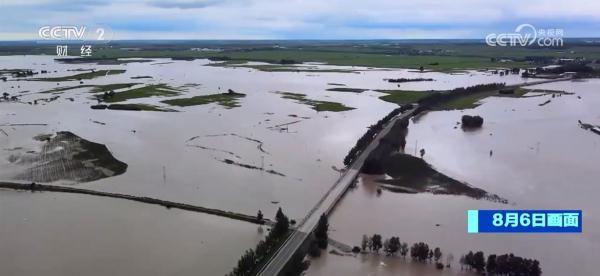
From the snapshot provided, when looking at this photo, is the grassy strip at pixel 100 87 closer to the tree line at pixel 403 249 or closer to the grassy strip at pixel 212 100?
the grassy strip at pixel 212 100

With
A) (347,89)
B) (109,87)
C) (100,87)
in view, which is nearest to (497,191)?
(347,89)

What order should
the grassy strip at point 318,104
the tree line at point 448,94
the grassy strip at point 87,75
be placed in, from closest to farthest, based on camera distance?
the grassy strip at point 318,104, the tree line at point 448,94, the grassy strip at point 87,75

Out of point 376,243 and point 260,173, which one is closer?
point 376,243

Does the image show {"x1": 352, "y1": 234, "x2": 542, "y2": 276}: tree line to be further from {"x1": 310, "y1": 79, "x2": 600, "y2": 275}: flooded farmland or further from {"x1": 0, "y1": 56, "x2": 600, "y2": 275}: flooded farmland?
{"x1": 0, "y1": 56, "x2": 600, "y2": 275}: flooded farmland

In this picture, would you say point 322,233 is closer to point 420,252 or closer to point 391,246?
point 391,246

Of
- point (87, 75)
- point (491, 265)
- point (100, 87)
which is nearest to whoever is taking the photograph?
point (491, 265)

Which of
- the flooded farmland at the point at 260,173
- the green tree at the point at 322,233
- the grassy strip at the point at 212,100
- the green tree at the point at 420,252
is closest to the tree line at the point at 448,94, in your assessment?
the flooded farmland at the point at 260,173

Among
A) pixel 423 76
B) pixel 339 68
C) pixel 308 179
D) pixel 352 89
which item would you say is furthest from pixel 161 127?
pixel 339 68

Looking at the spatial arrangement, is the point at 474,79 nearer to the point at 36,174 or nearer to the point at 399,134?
the point at 399,134
